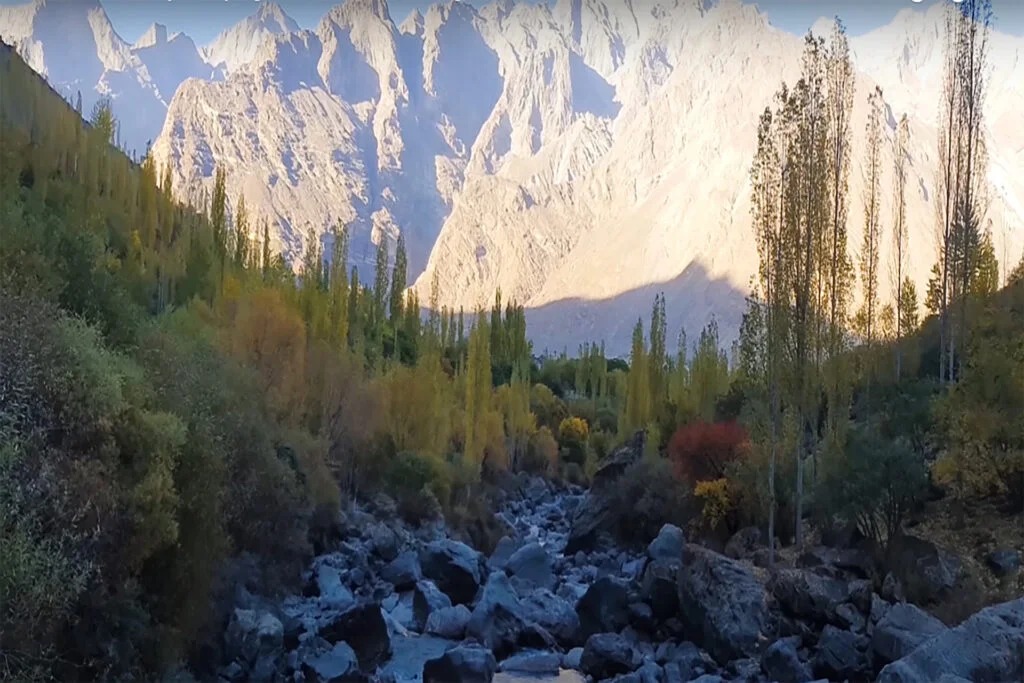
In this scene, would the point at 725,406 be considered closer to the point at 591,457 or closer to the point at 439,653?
the point at 591,457

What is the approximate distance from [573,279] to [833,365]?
472 ft

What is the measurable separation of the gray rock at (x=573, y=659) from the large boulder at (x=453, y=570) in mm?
4776

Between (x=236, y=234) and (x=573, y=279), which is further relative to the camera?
(x=573, y=279)

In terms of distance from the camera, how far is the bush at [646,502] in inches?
1070

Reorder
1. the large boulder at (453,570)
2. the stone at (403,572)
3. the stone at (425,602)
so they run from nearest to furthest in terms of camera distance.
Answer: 1. the stone at (425,602)
2. the large boulder at (453,570)
3. the stone at (403,572)

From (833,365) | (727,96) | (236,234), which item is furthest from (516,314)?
(727,96)

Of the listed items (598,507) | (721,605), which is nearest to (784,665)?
(721,605)

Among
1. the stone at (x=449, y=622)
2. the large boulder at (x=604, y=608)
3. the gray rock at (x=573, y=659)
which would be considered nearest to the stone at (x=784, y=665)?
the gray rock at (x=573, y=659)

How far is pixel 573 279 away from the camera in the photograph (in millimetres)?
170125

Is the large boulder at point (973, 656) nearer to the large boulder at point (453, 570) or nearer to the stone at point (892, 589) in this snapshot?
the stone at point (892, 589)

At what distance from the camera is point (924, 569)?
16.0m

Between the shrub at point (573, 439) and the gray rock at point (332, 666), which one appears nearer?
the gray rock at point (332, 666)

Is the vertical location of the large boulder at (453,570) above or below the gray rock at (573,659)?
above

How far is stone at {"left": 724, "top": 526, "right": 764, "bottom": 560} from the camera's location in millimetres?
22311
